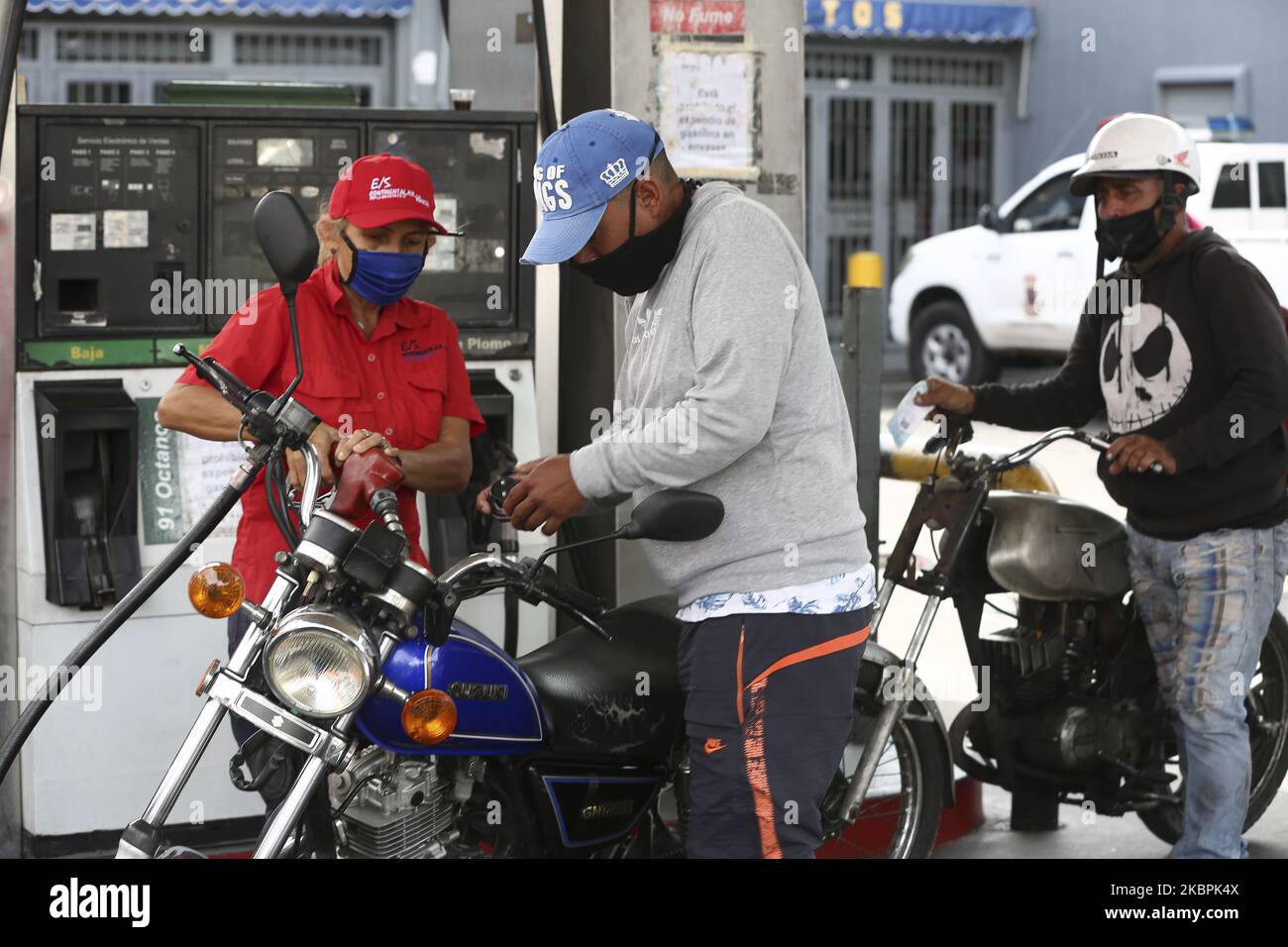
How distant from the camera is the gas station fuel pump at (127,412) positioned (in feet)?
13.4

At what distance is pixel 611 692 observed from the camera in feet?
10.3

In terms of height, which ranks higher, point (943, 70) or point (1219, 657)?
point (943, 70)

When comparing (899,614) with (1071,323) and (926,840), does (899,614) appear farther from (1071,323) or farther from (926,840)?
(1071,323)

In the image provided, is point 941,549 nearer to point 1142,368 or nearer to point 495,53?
point 1142,368

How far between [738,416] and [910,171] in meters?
16.0

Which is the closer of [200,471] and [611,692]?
[611,692]

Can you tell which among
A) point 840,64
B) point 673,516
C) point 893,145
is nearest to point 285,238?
point 673,516

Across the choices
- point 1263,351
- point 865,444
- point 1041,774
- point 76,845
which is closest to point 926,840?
point 1041,774

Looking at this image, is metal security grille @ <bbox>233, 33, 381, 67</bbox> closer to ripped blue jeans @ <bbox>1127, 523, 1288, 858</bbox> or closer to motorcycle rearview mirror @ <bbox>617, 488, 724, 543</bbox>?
ripped blue jeans @ <bbox>1127, 523, 1288, 858</bbox>

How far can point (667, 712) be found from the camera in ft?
10.5

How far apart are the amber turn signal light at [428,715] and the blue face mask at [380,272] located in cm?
94

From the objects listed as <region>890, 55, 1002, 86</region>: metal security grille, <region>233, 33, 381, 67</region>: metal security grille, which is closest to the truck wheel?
<region>890, 55, 1002, 86</region>: metal security grille

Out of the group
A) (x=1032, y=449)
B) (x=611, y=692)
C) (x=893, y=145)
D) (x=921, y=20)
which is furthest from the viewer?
(x=893, y=145)

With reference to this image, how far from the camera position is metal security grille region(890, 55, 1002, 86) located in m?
17.9
